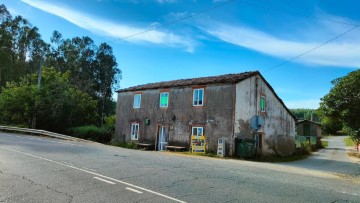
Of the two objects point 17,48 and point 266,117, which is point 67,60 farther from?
point 266,117

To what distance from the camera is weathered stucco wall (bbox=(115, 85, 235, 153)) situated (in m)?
21.9

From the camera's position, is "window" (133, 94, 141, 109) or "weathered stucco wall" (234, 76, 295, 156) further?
"window" (133, 94, 141, 109)

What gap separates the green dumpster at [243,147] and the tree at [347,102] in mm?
12495

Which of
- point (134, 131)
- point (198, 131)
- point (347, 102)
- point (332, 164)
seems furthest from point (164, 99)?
point (347, 102)

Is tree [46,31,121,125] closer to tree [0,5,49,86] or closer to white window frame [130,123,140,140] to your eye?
tree [0,5,49,86]

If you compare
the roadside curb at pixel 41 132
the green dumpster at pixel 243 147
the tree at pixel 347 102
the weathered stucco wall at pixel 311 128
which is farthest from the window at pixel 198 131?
the weathered stucco wall at pixel 311 128

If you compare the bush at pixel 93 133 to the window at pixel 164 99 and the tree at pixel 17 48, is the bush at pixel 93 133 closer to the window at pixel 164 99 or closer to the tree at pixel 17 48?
the window at pixel 164 99

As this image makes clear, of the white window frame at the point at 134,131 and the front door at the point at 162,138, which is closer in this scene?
the front door at the point at 162,138

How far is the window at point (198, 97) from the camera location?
23470 millimetres

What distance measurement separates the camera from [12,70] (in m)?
53.2

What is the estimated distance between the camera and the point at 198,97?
23.7 m

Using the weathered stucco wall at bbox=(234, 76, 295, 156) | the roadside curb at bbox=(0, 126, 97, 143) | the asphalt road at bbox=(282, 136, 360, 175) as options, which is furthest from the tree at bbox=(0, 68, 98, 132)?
the asphalt road at bbox=(282, 136, 360, 175)

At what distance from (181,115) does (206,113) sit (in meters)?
2.45

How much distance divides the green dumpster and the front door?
21.2 ft
